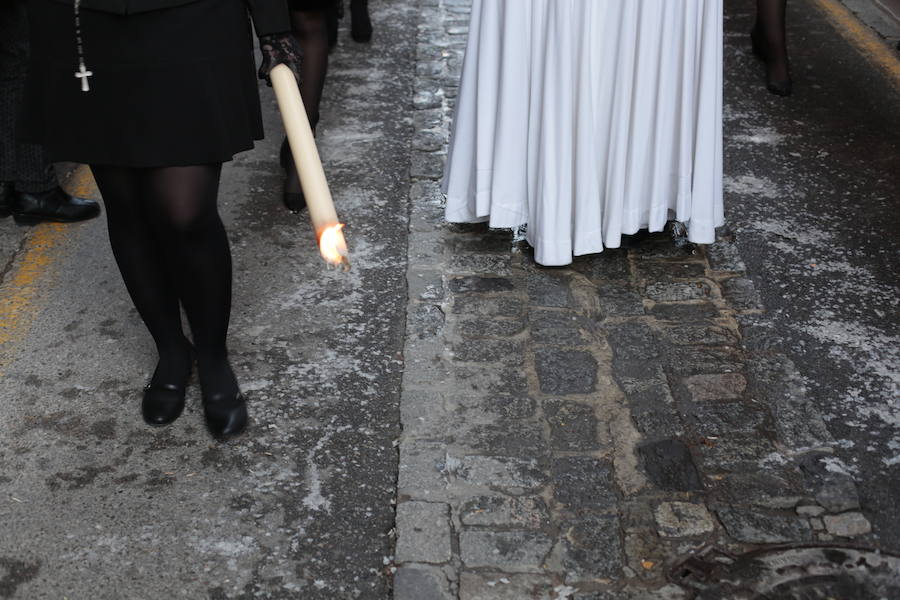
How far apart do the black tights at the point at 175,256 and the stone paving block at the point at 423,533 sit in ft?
2.43

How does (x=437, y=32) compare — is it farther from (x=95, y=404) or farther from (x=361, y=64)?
(x=95, y=404)

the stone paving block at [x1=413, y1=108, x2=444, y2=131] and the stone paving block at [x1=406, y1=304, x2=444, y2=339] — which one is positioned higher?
the stone paving block at [x1=413, y1=108, x2=444, y2=131]

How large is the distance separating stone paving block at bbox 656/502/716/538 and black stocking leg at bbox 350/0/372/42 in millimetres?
4249

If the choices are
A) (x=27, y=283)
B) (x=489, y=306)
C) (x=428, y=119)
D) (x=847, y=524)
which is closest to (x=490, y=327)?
(x=489, y=306)

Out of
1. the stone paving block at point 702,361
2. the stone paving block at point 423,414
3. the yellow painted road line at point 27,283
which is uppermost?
the yellow painted road line at point 27,283

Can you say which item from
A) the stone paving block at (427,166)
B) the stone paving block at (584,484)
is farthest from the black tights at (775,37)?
the stone paving block at (584,484)

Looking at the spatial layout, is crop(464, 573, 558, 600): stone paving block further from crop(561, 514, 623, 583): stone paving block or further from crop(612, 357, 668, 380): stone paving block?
crop(612, 357, 668, 380): stone paving block

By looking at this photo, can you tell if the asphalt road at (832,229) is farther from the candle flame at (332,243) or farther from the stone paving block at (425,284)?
the candle flame at (332,243)

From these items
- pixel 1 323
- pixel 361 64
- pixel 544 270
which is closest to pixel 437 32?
pixel 361 64

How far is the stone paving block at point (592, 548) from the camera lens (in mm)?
2662

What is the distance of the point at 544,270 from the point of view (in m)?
4.04

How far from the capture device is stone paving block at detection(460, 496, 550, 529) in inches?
111

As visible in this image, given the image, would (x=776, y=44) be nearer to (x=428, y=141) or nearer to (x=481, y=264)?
(x=428, y=141)

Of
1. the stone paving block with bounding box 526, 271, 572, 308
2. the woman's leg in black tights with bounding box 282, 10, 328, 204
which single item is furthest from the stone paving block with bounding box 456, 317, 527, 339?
the woman's leg in black tights with bounding box 282, 10, 328, 204
